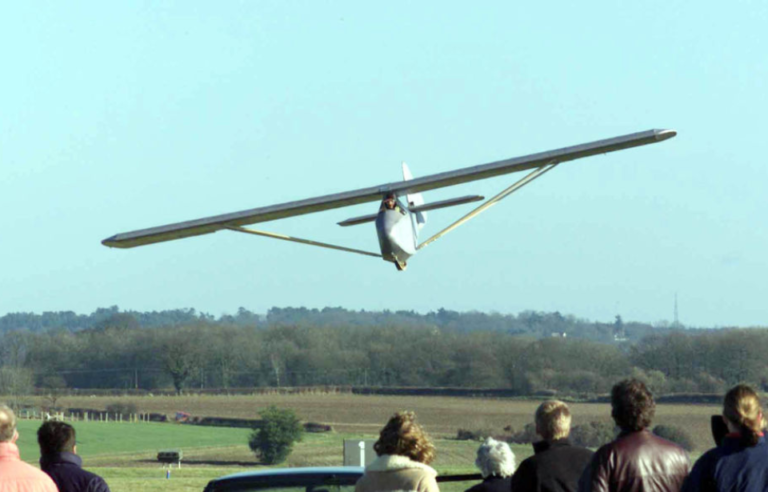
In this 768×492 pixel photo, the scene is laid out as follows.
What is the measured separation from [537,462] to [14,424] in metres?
2.76

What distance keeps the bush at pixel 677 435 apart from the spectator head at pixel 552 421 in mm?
28753

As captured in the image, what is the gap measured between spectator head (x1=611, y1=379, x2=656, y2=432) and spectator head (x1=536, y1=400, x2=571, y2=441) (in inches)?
12.8

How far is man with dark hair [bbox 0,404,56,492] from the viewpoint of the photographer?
5555 millimetres

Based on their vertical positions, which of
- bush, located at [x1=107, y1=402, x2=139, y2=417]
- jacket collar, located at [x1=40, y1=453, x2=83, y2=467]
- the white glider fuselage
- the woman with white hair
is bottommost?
bush, located at [x1=107, y1=402, x2=139, y2=417]

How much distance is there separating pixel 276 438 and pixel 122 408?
87.1ft

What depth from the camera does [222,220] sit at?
59.5ft

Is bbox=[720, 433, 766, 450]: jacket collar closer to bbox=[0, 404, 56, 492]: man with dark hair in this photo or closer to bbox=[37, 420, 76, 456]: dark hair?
bbox=[0, 404, 56, 492]: man with dark hair

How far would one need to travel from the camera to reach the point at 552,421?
5.80 m

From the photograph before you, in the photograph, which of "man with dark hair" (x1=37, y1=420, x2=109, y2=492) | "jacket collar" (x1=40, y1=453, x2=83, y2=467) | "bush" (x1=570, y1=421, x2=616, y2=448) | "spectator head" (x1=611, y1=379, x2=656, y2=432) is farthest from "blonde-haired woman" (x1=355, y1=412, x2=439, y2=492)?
"bush" (x1=570, y1=421, x2=616, y2=448)

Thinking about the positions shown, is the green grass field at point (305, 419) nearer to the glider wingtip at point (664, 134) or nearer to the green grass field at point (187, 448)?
the green grass field at point (187, 448)

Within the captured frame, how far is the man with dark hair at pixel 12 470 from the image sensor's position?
5555 mm

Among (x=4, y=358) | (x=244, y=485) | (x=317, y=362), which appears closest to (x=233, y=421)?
(x=317, y=362)

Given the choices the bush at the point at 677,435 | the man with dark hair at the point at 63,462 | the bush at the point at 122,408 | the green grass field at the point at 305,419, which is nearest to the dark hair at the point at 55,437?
the man with dark hair at the point at 63,462

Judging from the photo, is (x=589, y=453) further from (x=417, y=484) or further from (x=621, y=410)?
(x=417, y=484)
